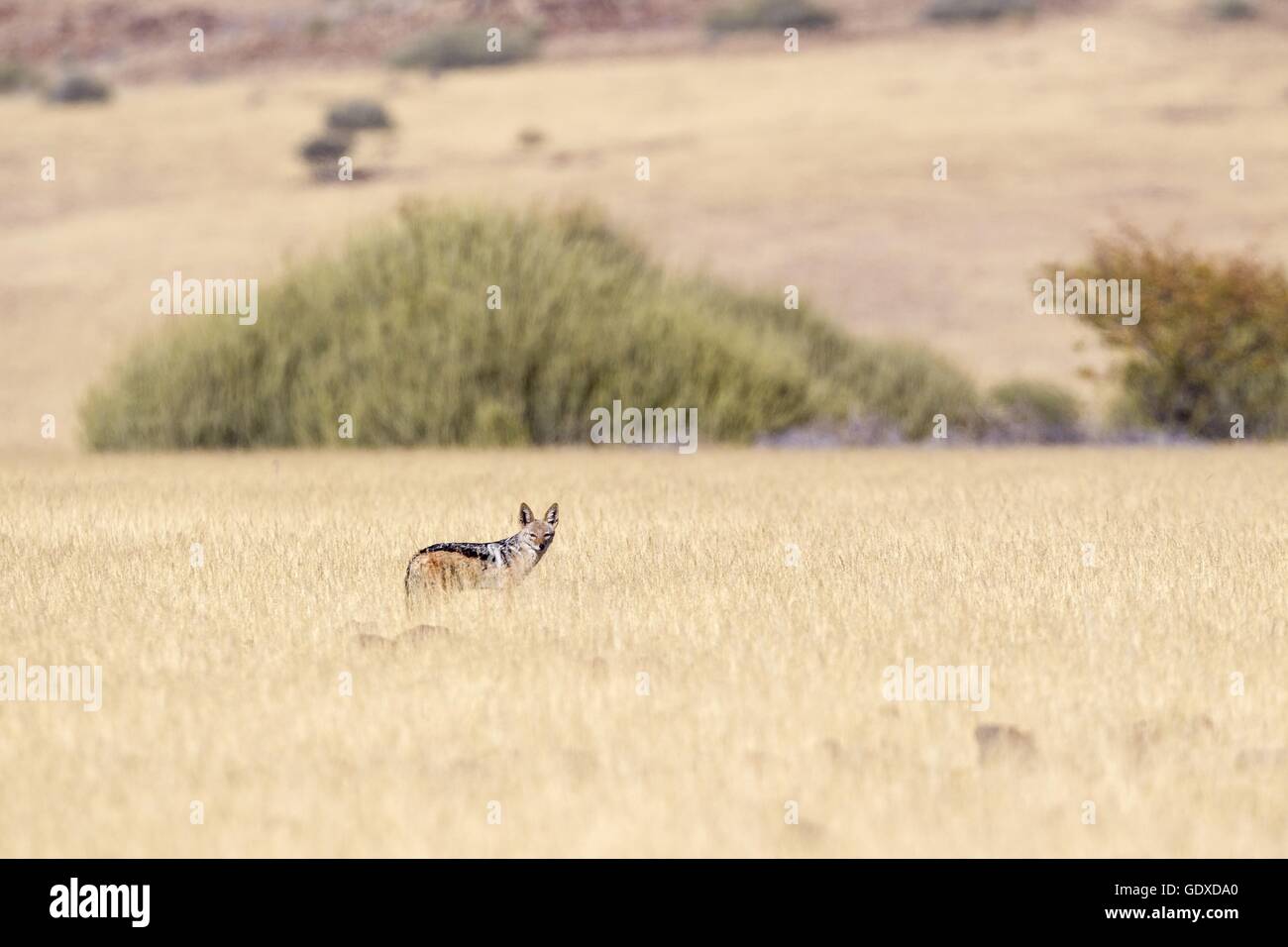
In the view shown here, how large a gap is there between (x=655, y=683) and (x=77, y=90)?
5777 cm

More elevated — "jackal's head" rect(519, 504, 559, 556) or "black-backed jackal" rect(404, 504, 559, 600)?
"jackal's head" rect(519, 504, 559, 556)

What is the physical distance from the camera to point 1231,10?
68.8 meters

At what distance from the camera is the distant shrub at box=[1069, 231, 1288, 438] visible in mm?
20531

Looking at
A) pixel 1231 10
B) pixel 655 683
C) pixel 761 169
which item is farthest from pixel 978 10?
pixel 655 683

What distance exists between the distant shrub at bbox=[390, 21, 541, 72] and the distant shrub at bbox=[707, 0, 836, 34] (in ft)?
24.1

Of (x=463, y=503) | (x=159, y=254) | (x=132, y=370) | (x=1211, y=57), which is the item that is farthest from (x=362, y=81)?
(x=463, y=503)

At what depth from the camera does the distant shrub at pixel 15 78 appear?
232ft

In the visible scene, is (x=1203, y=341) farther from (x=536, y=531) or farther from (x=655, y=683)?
(x=655, y=683)

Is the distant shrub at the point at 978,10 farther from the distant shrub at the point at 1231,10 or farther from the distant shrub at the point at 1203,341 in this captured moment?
the distant shrub at the point at 1203,341

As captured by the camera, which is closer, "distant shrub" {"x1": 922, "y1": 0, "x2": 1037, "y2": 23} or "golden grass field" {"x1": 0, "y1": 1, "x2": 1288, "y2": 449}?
"golden grass field" {"x1": 0, "y1": 1, "x2": 1288, "y2": 449}

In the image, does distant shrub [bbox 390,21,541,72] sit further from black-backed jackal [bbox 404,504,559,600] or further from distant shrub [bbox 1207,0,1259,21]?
black-backed jackal [bbox 404,504,559,600]

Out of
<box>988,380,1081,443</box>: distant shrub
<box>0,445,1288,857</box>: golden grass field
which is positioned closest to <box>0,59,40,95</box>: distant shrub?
<box>988,380,1081,443</box>: distant shrub

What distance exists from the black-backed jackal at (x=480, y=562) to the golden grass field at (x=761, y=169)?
47.8 feet

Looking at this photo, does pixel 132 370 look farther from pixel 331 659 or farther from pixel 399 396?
pixel 331 659
